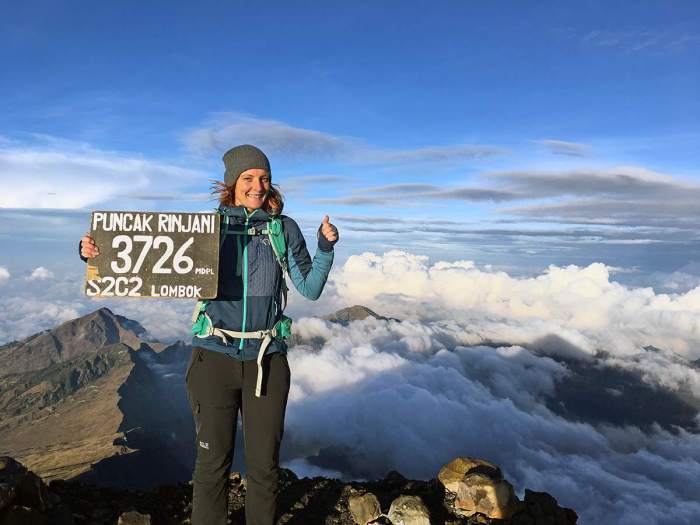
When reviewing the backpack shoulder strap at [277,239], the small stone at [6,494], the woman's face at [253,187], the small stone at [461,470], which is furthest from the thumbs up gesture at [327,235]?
the small stone at [461,470]

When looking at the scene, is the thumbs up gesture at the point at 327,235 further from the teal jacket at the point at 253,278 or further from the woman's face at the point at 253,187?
the woman's face at the point at 253,187

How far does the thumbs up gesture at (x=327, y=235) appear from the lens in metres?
6.23

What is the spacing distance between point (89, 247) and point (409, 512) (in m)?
7.64

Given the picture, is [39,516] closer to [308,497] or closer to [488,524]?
[308,497]

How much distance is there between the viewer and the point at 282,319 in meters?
6.25

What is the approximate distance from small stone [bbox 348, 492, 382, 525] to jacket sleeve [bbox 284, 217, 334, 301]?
5748 millimetres

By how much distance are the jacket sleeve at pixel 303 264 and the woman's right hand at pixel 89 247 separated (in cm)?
275

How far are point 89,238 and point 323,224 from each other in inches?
131

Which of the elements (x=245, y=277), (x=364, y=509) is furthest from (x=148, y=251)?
(x=364, y=509)

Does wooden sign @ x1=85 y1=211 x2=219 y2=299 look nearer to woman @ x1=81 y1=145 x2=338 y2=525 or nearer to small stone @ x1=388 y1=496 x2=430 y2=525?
woman @ x1=81 y1=145 x2=338 y2=525

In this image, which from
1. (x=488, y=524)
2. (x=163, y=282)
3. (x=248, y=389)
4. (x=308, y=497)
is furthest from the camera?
(x=308, y=497)

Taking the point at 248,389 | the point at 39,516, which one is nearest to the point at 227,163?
the point at 248,389

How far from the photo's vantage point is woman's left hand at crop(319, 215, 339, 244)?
6.23 metres

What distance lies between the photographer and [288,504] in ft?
33.8
